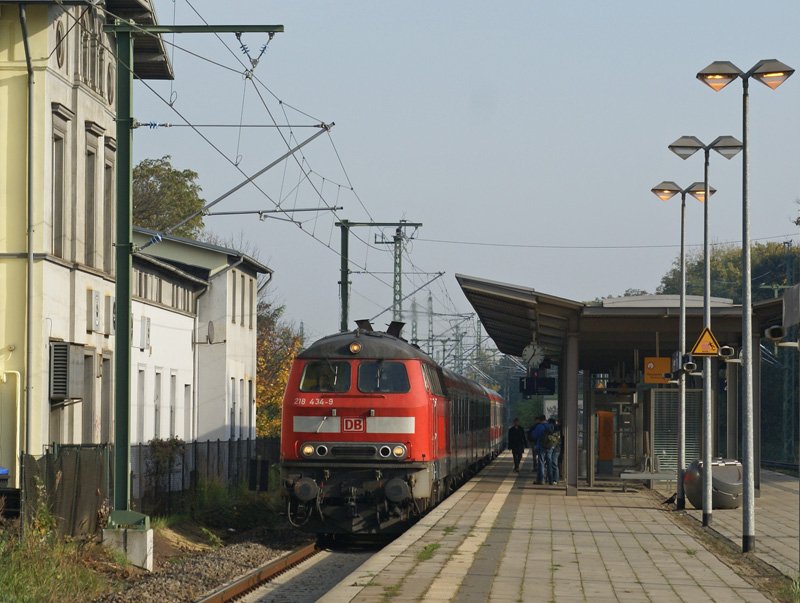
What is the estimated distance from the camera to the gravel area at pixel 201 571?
14.5m

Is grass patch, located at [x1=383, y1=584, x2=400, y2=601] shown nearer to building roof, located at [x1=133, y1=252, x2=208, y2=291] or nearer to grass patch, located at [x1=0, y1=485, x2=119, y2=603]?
grass patch, located at [x1=0, y1=485, x2=119, y2=603]

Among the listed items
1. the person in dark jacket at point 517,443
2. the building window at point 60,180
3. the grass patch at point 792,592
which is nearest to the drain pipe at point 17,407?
the building window at point 60,180

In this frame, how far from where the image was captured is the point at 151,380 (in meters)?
30.6

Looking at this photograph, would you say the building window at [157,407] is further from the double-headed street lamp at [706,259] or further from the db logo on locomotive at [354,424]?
the double-headed street lamp at [706,259]

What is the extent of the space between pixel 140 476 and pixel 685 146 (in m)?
10.5

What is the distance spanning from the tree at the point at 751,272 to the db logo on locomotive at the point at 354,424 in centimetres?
3306

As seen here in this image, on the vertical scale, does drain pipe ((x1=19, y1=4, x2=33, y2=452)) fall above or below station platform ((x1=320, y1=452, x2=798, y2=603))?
above

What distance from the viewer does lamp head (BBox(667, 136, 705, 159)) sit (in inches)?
862

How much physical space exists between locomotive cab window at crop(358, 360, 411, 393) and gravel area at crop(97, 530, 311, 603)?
107 inches

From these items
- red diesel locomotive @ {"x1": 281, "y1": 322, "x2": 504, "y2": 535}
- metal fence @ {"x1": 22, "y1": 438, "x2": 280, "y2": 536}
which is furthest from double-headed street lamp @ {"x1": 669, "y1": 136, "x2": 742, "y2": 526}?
metal fence @ {"x1": 22, "y1": 438, "x2": 280, "y2": 536}

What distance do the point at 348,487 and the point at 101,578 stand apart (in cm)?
536

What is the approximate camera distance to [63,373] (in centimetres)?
2192

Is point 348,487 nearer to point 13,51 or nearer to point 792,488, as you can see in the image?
point 13,51

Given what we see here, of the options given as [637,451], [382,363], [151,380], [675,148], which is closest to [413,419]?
[382,363]
